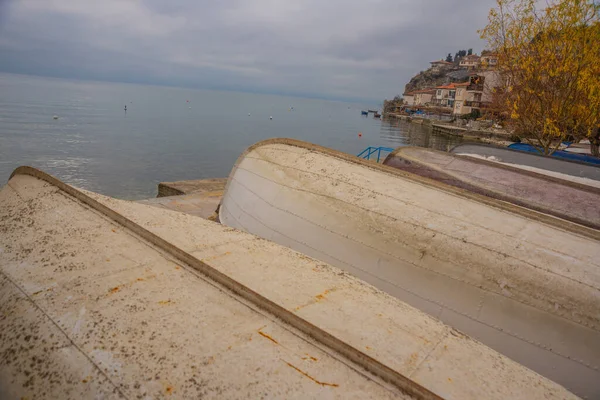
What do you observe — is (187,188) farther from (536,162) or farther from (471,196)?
(536,162)

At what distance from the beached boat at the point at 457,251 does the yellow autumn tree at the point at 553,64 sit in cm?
982

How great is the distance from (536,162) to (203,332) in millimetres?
8934

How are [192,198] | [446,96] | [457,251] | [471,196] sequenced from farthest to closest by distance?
[446,96], [192,198], [471,196], [457,251]

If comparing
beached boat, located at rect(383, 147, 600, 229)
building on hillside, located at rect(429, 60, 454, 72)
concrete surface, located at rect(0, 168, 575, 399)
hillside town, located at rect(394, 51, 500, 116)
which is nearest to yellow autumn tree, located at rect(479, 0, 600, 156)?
hillside town, located at rect(394, 51, 500, 116)

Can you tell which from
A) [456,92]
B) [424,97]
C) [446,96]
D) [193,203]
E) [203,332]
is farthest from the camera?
[424,97]

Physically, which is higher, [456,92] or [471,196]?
[456,92]

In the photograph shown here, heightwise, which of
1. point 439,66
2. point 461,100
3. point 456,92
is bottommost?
point 461,100

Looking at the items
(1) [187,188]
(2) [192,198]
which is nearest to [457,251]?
(2) [192,198]

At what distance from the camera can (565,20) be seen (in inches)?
470

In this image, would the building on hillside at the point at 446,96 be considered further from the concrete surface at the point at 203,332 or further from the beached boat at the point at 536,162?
the concrete surface at the point at 203,332

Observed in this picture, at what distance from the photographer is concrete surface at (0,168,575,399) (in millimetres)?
2004

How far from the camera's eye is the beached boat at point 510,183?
5.22m

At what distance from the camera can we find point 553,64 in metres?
12.0

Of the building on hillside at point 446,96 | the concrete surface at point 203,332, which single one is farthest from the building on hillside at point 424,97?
the concrete surface at point 203,332
